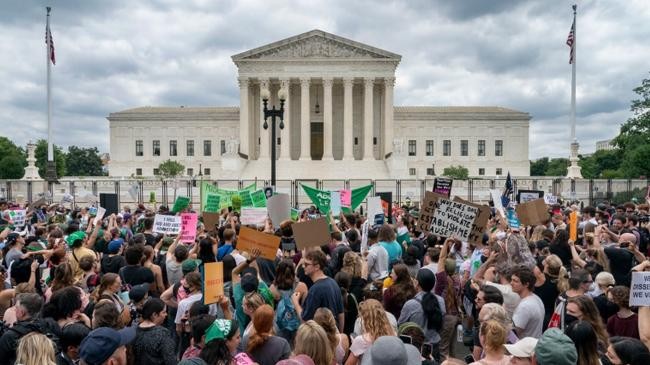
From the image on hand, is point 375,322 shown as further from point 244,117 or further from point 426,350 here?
point 244,117

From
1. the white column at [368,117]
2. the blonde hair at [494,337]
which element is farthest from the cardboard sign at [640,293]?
the white column at [368,117]

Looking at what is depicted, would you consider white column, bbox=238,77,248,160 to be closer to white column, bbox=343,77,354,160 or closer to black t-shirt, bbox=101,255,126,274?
white column, bbox=343,77,354,160

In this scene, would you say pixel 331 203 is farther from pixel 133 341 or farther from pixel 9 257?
pixel 133 341

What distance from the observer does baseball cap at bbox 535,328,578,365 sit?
4.03 m

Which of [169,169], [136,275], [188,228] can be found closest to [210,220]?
[188,228]

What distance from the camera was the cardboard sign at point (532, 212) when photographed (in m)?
12.0

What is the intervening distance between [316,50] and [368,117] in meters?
10.1

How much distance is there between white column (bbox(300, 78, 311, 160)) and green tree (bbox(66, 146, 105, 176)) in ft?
218

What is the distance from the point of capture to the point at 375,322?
5309 millimetres

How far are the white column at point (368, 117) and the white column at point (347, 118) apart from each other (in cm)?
193

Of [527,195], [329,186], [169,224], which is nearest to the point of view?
[169,224]

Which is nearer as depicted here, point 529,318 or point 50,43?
point 529,318

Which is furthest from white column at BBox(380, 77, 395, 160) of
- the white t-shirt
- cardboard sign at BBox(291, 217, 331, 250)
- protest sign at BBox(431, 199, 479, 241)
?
the white t-shirt

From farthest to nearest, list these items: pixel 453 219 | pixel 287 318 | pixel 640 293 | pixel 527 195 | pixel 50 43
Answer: pixel 50 43, pixel 527 195, pixel 453 219, pixel 287 318, pixel 640 293
